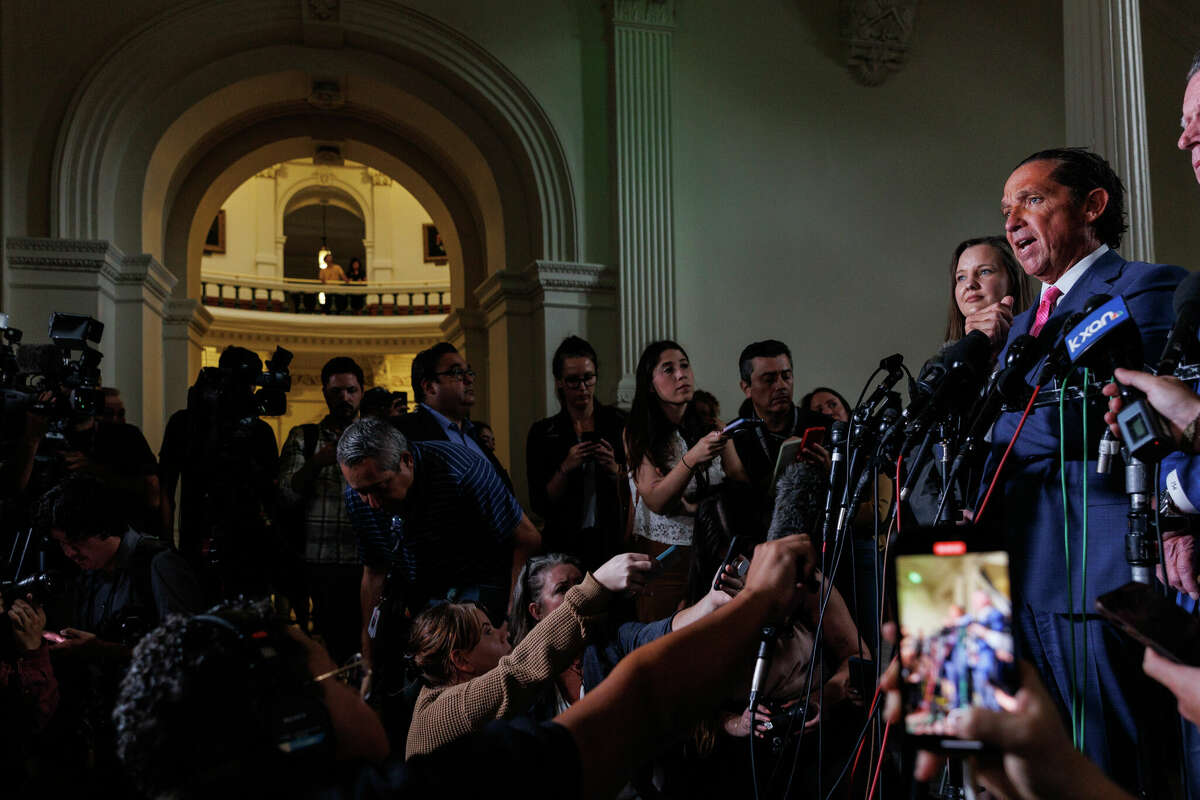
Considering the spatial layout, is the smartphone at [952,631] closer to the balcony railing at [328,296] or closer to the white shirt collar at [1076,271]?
the white shirt collar at [1076,271]

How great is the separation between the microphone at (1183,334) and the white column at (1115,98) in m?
4.44

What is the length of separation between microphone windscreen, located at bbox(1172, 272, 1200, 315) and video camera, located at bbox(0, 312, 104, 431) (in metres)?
2.97

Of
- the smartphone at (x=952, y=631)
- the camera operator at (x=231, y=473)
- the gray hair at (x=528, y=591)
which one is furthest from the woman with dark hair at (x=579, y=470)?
the smartphone at (x=952, y=631)

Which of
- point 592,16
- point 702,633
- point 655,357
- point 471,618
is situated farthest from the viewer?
point 592,16

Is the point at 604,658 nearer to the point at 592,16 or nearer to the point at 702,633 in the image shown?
the point at 702,633

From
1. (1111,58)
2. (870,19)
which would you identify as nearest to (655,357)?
(1111,58)

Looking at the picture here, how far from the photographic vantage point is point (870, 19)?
7695mm

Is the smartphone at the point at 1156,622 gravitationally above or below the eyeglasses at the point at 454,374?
below

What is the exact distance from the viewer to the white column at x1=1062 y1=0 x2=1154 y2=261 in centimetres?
578

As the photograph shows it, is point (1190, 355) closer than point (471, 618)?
Yes

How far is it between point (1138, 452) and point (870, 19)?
6947 millimetres

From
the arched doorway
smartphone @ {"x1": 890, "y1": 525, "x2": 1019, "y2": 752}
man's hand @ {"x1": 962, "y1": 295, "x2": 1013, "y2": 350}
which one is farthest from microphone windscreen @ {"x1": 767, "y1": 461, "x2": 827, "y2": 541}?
the arched doorway

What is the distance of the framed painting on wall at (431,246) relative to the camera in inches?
762

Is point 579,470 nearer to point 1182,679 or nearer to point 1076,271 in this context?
point 1076,271
